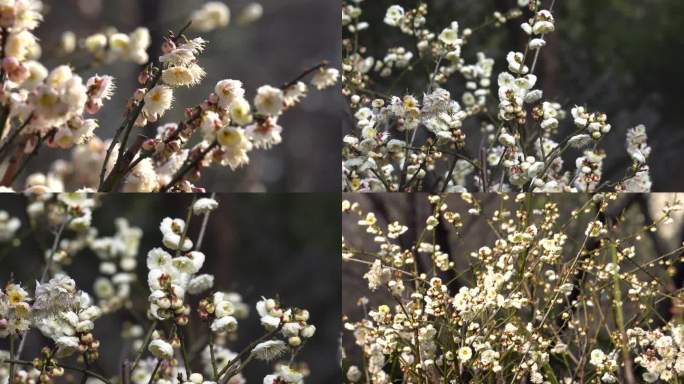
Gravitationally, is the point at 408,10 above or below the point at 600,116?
above

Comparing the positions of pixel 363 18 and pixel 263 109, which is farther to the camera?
pixel 363 18

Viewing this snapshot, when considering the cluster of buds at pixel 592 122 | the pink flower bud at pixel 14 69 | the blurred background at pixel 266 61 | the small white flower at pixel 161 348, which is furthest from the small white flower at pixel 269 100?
the blurred background at pixel 266 61

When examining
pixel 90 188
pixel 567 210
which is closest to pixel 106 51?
pixel 90 188

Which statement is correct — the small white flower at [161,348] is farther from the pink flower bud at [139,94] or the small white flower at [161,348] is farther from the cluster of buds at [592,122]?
the cluster of buds at [592,122]

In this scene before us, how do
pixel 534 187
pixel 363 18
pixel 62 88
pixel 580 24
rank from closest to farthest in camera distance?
pixel 62 88, pixel 534 187, pixel 363 18, pixel 580 24

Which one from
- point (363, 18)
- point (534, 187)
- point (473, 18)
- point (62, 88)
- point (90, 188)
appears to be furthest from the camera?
point (473, 18)

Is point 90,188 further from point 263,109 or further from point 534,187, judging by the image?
point 534,187

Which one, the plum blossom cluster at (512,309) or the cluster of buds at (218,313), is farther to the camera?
the plum blossom cluster at (512,309)
